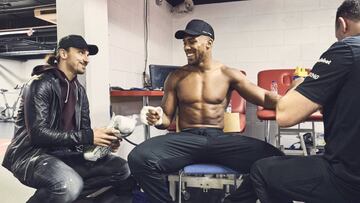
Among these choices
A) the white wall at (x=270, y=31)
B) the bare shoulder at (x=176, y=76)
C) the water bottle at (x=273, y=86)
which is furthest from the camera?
the white wall at (x=270, y=31)

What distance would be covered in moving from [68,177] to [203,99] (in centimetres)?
105

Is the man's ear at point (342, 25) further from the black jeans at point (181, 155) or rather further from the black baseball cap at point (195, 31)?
the black baseball cap at point (195, 31)

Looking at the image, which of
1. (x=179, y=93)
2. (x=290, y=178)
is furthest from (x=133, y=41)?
(x=290, y=178)

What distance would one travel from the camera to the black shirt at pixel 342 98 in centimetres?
126

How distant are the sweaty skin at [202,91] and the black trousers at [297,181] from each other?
2.33 ft

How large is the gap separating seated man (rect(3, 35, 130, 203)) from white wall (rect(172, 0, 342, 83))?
263 centimetres

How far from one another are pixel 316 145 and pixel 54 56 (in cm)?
302

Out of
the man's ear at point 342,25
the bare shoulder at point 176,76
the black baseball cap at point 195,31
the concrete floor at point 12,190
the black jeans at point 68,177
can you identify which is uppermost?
the black baseball cap at point 195,31

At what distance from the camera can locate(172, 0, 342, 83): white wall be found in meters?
3.94

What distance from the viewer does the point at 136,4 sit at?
11.1 feet

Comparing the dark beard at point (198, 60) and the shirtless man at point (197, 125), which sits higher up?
the dark beard at point (198, 60)

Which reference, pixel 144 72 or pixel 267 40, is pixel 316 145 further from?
pixel 144 72

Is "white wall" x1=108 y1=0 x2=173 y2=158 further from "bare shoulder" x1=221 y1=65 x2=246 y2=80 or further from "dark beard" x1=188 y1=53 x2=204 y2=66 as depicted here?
"bare shoulder" x1=221 y1=65 x2=246 y2=80

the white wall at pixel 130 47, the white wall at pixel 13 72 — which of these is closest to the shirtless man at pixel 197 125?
the white wall at pixel 130 47
